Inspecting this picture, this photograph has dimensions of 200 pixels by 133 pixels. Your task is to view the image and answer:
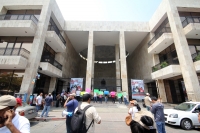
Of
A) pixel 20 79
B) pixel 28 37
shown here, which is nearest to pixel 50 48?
pixel 28 37

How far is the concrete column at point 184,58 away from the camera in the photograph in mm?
10992

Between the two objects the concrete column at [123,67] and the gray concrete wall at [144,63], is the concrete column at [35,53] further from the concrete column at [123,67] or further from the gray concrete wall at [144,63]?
the gray concrete wall at [144,63]

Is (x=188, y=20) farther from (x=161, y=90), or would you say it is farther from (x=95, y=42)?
(x=95, y=42)

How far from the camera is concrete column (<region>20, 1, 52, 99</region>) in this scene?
36.1ft

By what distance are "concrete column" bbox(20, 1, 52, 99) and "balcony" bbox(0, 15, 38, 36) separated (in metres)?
0.76

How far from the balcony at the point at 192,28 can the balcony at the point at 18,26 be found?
18344 mm

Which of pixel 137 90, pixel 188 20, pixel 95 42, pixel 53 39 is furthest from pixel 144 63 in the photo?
pixel 53 39

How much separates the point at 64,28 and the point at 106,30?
7.74 m

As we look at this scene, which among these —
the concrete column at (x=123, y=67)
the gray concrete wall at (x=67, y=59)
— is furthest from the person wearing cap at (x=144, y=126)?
the gray concrete wall at (x=67, y=59)

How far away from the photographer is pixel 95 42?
2369 cm

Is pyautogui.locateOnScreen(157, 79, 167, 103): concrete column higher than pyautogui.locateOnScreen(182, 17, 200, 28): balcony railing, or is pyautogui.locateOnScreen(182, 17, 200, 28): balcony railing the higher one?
pyautogui.locateOnScreen(182, 17, 200, 28): balcony railing

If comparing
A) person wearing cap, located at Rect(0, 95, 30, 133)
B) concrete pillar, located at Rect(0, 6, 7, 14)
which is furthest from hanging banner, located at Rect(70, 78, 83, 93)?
person wearing cap, located at Rect(0, 95, 30, 133)

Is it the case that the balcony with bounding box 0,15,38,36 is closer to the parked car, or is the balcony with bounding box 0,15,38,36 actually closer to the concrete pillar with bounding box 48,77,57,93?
the concrete pillar with bounding box 48,77,57,93

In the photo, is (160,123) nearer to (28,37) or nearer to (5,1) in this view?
(28,37)
